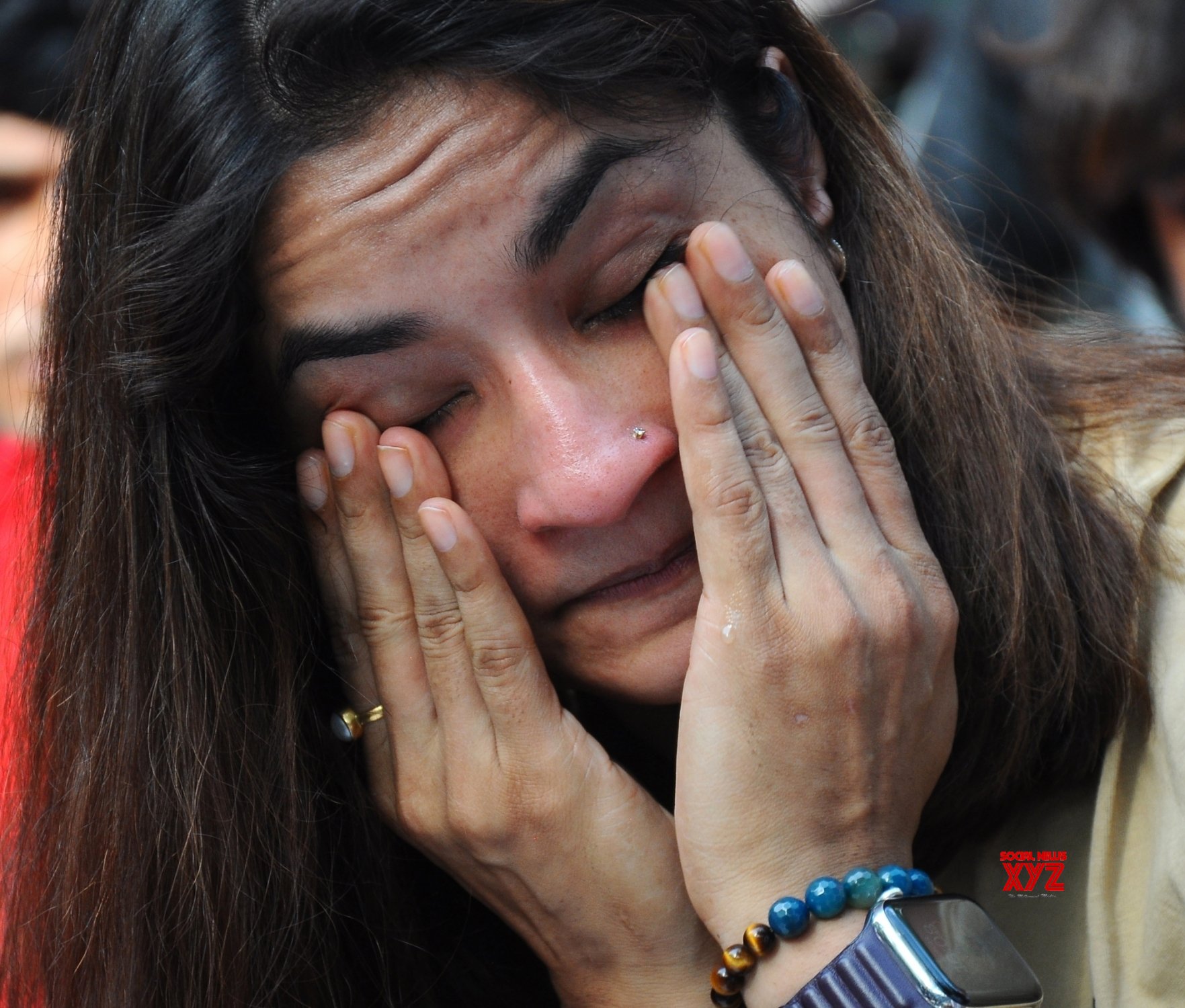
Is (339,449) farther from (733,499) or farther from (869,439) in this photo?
(869,439)

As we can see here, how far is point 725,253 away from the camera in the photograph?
1402 millimetres

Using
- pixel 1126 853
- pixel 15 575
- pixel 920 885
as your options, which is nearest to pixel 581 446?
pixel 920 885

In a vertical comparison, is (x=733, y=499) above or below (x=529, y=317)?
below

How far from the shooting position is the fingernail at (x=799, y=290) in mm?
1445

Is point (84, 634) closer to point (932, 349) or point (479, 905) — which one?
point (479, 905)

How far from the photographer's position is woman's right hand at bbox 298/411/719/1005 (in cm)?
149

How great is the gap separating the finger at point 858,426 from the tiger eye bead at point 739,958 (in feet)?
1.58

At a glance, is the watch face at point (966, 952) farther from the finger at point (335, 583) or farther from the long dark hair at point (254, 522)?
the finger at point (335, 583)

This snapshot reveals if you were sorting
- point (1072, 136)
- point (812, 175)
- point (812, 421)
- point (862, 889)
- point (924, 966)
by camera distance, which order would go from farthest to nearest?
point (1072, 136), point (812, 175), point (812, 421), point (862, 889), point (924, 966)

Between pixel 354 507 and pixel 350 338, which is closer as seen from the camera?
pixel 350 338

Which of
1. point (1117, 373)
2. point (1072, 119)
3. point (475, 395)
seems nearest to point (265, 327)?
point (475, 395)

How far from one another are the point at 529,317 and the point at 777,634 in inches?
17.3

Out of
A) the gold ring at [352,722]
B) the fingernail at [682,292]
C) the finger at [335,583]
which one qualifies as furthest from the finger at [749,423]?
the gold ring at [352,722]

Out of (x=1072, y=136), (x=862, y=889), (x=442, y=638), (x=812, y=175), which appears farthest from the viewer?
(x=1072, y=136)
